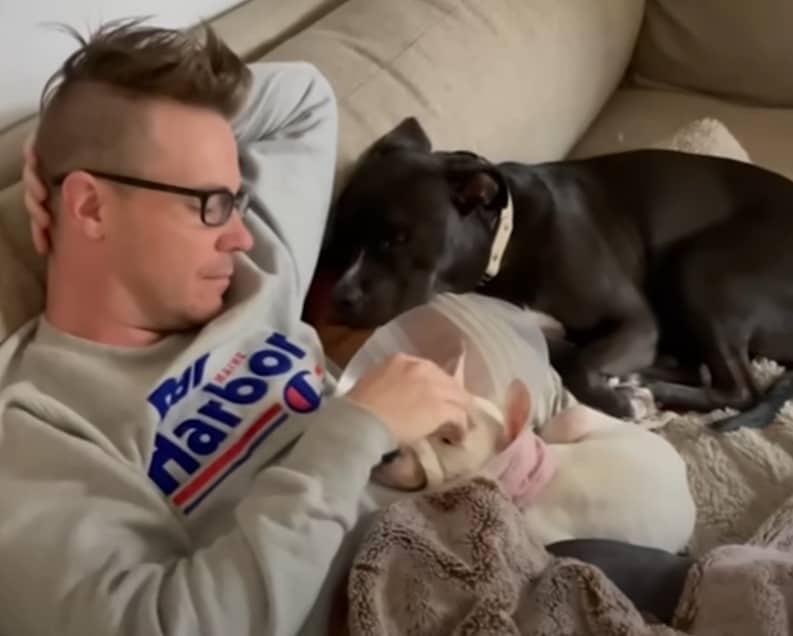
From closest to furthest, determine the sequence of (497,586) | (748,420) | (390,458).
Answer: (497,586), (390,458), (748,420)

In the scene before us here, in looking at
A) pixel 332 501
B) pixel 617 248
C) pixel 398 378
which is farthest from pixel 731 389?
pixel 332 501

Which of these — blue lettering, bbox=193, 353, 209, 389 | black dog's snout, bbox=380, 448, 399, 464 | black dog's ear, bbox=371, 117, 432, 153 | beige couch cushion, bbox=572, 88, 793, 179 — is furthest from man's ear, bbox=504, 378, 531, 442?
beige couch cushion, bbox=572, 88, 793, 179

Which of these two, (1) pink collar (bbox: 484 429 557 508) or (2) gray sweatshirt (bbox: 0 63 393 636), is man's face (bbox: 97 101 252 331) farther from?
(1) pink collar (bbox: 484 429 557 508)

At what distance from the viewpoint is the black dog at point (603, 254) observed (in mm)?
1871

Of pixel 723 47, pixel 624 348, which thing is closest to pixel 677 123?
pixel 723 47

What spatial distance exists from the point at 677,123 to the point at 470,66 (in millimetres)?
619

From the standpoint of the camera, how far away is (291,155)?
1.67 m

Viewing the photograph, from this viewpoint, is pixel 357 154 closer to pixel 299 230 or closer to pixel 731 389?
pixel 299 230

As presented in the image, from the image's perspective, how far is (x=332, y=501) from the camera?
1.22m

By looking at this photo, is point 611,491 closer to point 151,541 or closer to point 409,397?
point 409,397

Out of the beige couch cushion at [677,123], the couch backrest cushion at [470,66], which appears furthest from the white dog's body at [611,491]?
the beige couch cushion at [677,123]

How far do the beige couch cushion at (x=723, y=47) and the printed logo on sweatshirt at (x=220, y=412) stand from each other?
4.78 ft

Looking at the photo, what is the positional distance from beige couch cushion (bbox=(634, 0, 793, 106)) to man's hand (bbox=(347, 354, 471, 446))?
144cm

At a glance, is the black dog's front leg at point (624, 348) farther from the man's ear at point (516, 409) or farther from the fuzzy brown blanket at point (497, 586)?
the fuzzy brown blanket at point (497, 586)
